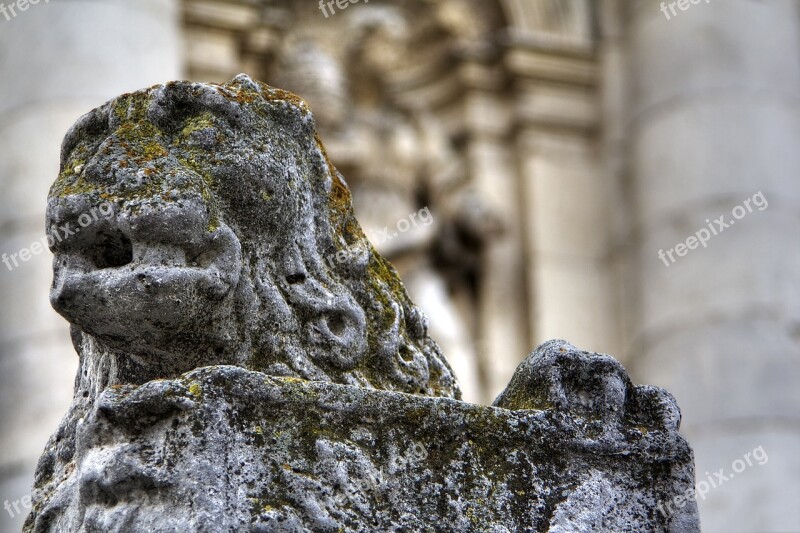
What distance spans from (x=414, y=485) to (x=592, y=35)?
9138 mm

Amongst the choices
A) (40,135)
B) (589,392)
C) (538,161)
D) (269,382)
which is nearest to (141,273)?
(269,382)

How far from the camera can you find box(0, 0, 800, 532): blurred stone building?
32.8 ft

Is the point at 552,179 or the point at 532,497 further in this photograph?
the point at 552,179

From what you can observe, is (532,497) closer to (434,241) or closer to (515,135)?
(434,241)

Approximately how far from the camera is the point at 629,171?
39.0 ft

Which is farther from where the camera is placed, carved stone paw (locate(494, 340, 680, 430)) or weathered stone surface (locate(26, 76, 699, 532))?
carved stone paw (locate(494, 340, 680, 430))

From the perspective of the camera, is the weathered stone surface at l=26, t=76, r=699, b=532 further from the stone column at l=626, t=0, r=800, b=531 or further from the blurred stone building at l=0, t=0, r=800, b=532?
the stone column at l=626, t=0, r=800, b=531

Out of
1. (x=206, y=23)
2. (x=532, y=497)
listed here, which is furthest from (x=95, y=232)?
(x=206, y=23)

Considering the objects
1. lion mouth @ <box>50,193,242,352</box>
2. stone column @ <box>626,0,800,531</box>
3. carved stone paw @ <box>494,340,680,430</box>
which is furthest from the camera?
stone column @ <box>626,0,800,531</box>

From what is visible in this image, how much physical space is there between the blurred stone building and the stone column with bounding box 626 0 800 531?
14 mm

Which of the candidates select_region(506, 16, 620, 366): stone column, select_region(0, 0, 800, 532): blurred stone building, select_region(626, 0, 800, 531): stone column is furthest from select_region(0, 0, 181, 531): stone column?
select_region(626, 0, 800, 531): stone column

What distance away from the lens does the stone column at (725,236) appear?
A: 1027 centimetres

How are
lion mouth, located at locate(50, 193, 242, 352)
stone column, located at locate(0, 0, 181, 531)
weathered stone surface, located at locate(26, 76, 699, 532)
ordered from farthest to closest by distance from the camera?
stone column, located at locate(0, 0, 181, 531) → lion mouth, located at locate(50, 193, 242, 352) → weathered stone surface, located at locate(26, 76, 699, 532)

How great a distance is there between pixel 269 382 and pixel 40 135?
6.63 metres
